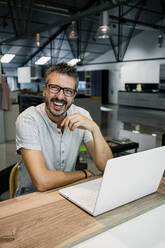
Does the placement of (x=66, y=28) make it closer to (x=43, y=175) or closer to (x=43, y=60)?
(x=43, y=60)

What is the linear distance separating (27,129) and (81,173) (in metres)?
0.44

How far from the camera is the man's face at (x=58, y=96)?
4.79 feet

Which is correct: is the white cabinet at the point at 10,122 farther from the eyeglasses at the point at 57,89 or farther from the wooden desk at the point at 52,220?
the wooden desk at the point at 52,220

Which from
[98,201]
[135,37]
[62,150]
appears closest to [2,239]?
[98,201]

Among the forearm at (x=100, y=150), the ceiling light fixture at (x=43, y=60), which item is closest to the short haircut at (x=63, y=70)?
Answer: the forearm at (x=100, y=150)

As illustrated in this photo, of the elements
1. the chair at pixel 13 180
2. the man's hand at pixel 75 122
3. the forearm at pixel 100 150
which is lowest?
the chair at pixel 13 180

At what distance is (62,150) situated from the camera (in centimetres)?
153

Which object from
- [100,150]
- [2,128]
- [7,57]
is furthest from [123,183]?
[7,57]

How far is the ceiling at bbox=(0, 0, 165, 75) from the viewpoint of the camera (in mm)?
9367

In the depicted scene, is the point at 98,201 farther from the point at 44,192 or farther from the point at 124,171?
the point at 44,192

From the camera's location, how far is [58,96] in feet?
4.79

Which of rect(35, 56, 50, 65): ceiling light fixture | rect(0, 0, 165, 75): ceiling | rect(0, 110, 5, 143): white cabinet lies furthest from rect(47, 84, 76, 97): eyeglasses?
rect(35, 56, 50, 65): ceiling light fixture

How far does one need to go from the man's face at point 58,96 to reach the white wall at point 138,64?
12.9 m

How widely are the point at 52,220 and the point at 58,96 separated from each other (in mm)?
812
